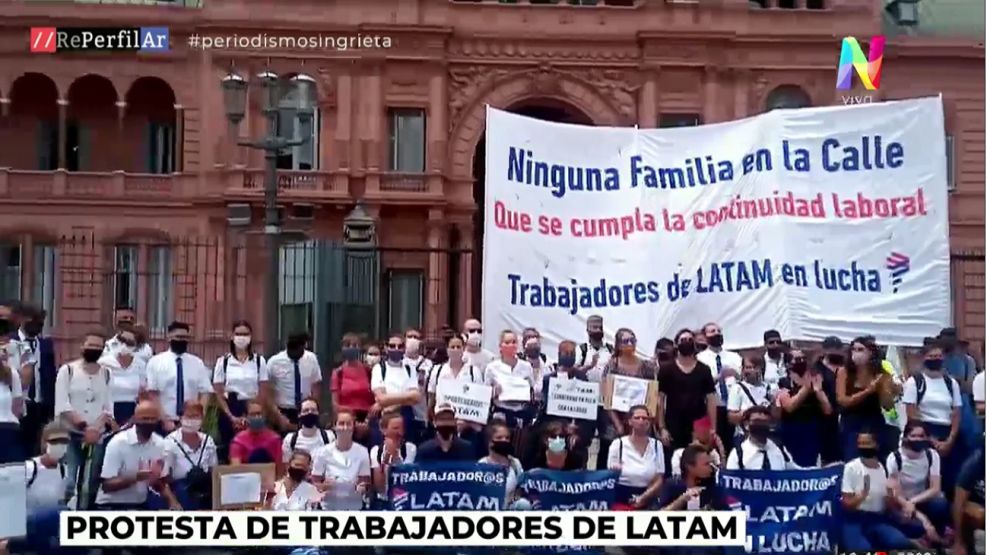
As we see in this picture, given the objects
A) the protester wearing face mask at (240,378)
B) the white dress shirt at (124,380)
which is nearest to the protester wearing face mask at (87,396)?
the white dress shirt at (124,380)

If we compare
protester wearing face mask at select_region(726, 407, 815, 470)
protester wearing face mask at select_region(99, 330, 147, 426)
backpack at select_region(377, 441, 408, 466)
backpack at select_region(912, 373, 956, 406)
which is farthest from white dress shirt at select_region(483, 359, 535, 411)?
backpack at select_region(912, 373, 956, 406)

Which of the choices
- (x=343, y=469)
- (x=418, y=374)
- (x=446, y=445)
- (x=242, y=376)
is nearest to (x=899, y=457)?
(x=446, y=445)

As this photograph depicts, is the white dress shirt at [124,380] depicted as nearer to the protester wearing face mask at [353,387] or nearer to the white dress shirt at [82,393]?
the white dress shirt at [82,393]

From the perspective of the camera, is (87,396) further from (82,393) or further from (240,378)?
(240,378)

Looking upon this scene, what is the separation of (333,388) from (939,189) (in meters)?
4.98

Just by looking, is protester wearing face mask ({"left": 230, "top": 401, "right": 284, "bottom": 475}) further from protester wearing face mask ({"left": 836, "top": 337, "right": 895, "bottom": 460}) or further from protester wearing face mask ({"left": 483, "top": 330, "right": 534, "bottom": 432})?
protester wearing face mask ({"left": 836, "top": 337, "right": 895, "bottom": 460})

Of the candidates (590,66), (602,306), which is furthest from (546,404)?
(590,66)

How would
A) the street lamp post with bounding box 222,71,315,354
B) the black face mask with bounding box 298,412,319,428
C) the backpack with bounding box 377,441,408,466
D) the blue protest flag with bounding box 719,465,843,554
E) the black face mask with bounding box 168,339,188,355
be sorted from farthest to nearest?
the street lamp post with bounding box 222,71,315,354 < the black face mask with bounding box 168,339,188,355 < the black face mask with bounding box 298,412,319,428 < the backpack with bounding box 377,441,408,466 < the blue protest flag with bounding box 719,465,843,554

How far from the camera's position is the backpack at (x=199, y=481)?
32.7 feet

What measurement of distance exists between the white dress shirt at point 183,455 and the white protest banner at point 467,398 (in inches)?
71.9

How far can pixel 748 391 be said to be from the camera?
1191cm

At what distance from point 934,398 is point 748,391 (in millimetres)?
1418

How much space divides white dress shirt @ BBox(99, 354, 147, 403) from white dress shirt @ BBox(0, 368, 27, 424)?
3.44 ft

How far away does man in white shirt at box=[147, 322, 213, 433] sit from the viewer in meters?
11.5
